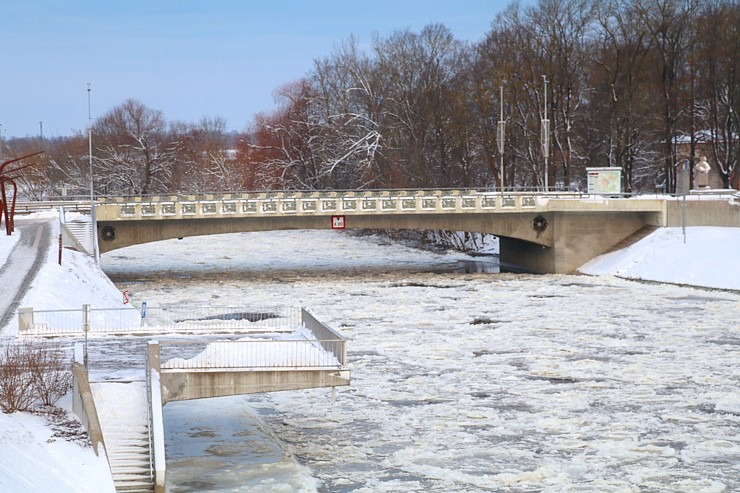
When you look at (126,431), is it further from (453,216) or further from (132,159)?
(132,159)

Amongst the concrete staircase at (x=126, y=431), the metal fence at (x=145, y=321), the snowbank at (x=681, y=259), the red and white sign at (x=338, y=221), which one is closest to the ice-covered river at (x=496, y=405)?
the concrete staircase at (x=126, y=431)

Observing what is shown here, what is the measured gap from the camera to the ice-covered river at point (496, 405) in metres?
22.1

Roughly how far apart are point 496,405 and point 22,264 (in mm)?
24845

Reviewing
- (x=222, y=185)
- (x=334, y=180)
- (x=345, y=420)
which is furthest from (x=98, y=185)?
(x=345, y=420)

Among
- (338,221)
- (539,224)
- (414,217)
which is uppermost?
(414,217)

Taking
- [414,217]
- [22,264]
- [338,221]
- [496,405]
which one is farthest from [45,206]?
[496,405]

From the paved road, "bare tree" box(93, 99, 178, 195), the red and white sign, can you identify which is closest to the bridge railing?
the red and white sign

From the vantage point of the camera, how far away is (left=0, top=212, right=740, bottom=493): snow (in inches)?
854

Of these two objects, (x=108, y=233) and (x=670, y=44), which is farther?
(x=670, y=44)

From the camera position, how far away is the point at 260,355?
923 inches

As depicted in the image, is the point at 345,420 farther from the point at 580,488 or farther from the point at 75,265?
the point at 75,265

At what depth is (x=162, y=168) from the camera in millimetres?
117125

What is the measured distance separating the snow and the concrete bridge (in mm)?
4090

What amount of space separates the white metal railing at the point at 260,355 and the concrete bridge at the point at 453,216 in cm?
3727
